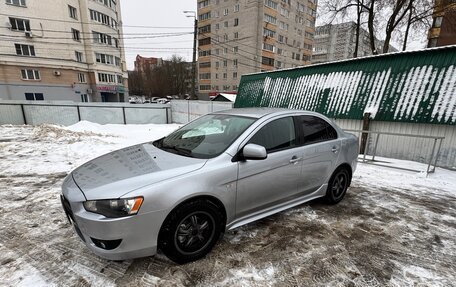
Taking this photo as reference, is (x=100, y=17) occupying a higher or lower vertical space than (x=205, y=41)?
lower

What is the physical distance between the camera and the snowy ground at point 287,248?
2.20 metres

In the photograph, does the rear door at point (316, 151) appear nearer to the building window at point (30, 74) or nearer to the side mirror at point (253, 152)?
the side mirror at point (253, 152)

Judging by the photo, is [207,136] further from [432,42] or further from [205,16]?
[205,16]

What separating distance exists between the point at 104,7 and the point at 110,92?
37.8 ft

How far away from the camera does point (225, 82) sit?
48.2 metres

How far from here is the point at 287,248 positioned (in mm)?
2676

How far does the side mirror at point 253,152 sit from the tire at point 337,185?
1748 mm

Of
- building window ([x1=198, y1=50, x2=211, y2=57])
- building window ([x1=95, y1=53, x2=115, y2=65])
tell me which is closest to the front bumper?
building window ([x1=95, y1=53, x2=115, y2=65])

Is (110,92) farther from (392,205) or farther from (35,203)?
(392,205)

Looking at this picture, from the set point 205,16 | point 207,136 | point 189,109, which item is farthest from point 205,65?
point 207,136

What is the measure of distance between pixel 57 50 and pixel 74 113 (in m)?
19.7

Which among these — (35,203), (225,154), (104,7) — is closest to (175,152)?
(225,154)

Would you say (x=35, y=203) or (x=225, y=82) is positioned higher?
(x=225, y=82)

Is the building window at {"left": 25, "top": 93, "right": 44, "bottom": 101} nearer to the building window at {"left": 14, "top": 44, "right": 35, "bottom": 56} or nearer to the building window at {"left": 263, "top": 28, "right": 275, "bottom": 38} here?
the building window at {"left": 14, "top": 44, "right": 35, "bottom": 56}
